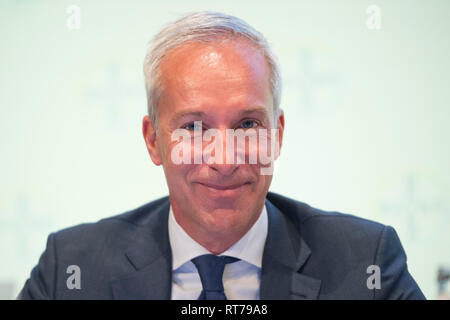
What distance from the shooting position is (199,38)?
1.44 m

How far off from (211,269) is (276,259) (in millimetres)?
211

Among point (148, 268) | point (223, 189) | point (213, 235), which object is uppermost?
point (223, 189)

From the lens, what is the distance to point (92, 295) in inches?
61.3

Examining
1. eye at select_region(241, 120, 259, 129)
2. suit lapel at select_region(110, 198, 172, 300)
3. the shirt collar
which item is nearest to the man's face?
eye at select_region(241, 120, 259, 129)

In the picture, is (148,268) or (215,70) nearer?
(215,70)

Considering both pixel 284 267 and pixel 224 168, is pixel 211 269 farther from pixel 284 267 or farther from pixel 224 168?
pixel 224 168

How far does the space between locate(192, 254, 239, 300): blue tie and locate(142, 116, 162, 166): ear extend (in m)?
0.36

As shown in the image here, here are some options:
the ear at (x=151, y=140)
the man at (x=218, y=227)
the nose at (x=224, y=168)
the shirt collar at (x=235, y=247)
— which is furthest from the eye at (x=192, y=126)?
the shirt collar at (x=235, y=247)

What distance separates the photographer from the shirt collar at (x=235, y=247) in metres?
1.57

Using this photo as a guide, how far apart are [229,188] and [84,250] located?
2.03 feet

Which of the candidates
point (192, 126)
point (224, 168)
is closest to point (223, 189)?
point (224, 168)

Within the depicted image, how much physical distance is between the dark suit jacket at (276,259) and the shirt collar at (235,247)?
0.03m

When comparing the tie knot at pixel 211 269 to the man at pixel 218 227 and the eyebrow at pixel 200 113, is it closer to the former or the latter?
the man at pixel 218 227
